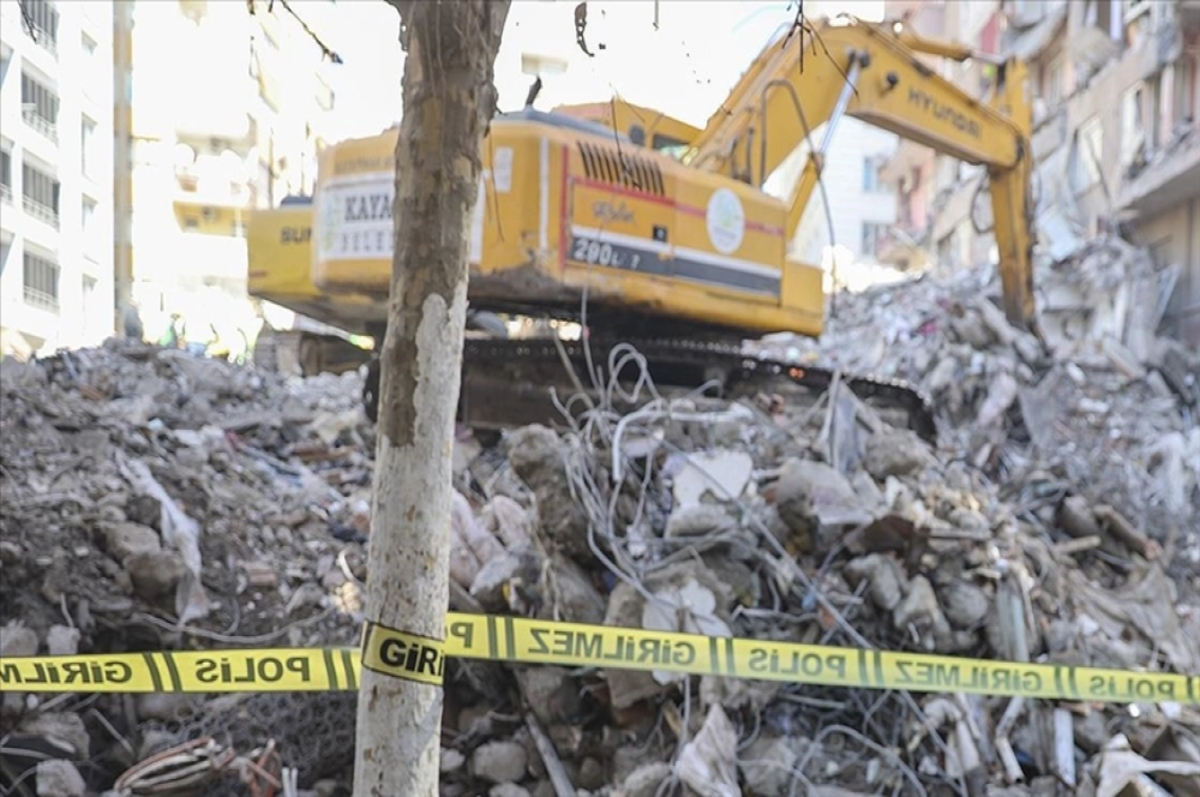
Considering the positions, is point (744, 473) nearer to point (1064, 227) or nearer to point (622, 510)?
point (622, 510)

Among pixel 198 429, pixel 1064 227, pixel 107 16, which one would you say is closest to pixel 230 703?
pixel 198 429

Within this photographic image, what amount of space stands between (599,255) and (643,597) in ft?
9.23

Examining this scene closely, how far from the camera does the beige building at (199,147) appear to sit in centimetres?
1044

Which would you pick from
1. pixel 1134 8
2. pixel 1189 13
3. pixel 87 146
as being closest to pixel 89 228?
pixel 87 146

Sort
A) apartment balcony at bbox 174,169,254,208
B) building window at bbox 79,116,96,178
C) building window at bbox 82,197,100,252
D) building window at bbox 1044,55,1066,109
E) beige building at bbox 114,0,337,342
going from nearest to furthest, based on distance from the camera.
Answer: beige building at bbox 114,0,337,342 < building window at bbox 79,116,96,178 < building window at bbox 82,197,100,252 < building window at bbox 1044,55,1066,109 < apartment balcony at bbox 174,169,254,208

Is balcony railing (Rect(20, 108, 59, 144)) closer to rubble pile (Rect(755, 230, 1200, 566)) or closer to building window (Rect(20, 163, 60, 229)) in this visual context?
building window (Rect(20, 163, 60, 229))

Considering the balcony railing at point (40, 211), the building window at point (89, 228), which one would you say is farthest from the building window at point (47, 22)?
the building window at point (89, 228)

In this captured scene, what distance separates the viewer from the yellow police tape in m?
4.02

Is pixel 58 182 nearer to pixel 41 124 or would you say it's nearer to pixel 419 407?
pixel 41 124

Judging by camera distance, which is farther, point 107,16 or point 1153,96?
point 1153,96

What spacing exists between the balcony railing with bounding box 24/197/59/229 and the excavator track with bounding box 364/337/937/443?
3870 millimetres

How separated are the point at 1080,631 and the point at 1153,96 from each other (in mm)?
19311

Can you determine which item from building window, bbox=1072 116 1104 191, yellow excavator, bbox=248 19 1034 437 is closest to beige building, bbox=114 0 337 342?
yellow excavator, bbox=248 19 1034 437

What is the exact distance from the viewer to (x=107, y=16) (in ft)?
35.1
